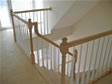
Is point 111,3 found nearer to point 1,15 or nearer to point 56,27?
point 56,27

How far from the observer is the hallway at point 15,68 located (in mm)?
2420

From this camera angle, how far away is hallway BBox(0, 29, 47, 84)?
2420 mm

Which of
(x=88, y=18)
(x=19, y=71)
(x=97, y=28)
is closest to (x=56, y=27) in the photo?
(x=88, y=18)

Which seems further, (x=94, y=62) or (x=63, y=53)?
(x=94, y=62)

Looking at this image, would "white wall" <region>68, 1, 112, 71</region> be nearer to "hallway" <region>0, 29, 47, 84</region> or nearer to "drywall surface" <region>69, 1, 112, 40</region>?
"drywall surface" <region>69, 1, 112, 40</region>

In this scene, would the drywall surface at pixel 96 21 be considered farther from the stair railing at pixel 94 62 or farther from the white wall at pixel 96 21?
the stair railing at pixel 94 62

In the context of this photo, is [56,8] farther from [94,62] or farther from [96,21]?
[94,62]

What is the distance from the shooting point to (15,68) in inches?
110

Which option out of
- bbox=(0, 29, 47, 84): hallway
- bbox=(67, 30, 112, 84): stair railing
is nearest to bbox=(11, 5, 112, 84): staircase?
bbox=(67, 30, 112, 84): stair railing

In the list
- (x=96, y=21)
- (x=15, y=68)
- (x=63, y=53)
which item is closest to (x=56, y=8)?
(x=96, y=21)

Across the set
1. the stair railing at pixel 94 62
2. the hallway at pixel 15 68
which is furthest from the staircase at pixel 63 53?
the hallway at pixel 15 68

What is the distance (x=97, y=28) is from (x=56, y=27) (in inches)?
56.6

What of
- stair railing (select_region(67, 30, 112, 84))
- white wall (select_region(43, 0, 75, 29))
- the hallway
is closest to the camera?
stair railing (select_region(67, 30, 112, 84))

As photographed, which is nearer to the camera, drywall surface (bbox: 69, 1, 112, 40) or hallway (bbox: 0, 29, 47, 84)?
hallway (bbox: 0, 29, 47, 84)
